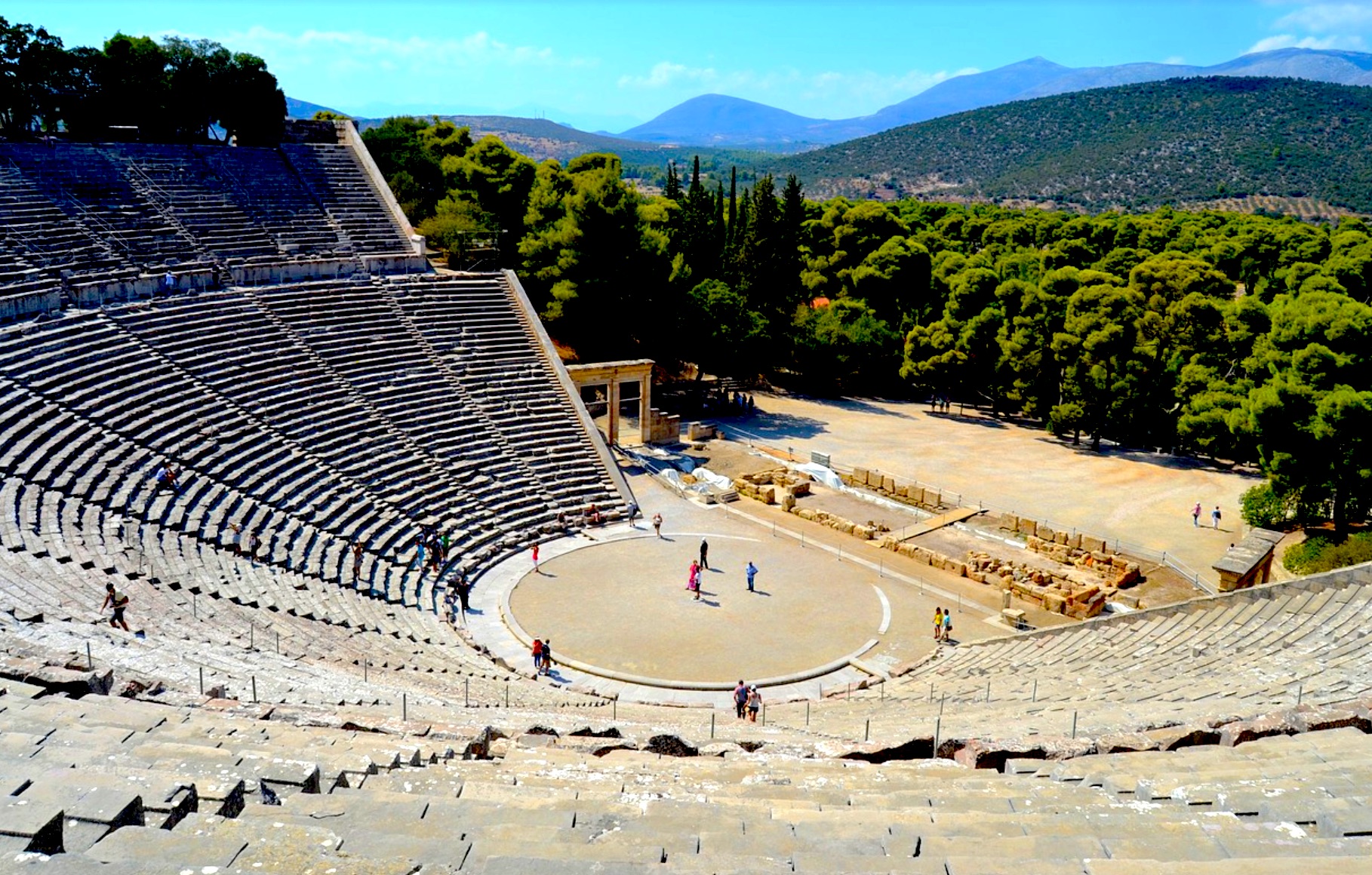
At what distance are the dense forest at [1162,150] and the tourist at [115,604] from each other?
5242 inches

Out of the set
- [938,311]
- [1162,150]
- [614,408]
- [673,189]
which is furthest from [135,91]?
[1162,150]

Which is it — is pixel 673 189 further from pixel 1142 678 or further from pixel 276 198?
pixel 1142 678

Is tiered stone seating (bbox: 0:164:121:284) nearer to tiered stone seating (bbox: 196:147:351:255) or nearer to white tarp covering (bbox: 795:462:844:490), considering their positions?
tiered stone seating (bbox: 196:147:351:255)

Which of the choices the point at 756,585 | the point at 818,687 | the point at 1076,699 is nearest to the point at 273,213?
the point at 756,585

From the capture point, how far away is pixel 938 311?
5200 centimetres

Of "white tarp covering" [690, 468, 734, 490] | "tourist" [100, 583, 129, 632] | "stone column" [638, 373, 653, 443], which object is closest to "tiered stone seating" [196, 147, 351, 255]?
"stone column" [638, 373, 653, 443]

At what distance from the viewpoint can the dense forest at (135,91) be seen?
132 ft

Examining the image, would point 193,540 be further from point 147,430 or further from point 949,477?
point 949,477

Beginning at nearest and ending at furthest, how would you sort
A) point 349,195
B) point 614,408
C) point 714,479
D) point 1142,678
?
point 1142,678, point 714,479, point 614,408, point 349,195

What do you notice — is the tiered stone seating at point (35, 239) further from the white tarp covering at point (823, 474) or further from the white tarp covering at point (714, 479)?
the white tarp covering at point (823, 474)

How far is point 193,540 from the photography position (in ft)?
66.4

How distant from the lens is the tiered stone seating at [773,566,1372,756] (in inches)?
469

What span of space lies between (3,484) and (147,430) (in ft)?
16.9

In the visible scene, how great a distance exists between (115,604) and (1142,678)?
51.9ft
